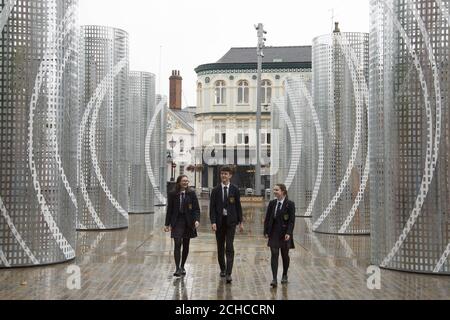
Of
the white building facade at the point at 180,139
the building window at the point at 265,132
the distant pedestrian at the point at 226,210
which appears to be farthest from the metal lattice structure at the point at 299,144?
the white building facade at the point at 180,139

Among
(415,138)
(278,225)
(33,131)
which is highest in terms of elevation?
(33,131)

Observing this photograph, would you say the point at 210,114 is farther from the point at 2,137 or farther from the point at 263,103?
the point at 2,137

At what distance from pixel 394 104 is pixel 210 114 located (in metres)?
43.5

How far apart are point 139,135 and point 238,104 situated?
25.7m

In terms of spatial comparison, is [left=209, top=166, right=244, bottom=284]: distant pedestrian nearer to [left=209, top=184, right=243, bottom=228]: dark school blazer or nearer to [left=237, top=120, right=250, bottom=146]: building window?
[left=209, top=184, right=243, bottom=228]: dark school blazer

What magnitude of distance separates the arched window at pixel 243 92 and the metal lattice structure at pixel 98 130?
34.3 metres

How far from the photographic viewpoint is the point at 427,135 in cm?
1137

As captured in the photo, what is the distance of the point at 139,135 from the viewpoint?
96.4 feet

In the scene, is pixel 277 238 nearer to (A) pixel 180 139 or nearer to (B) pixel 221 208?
(B) pixel 221 208

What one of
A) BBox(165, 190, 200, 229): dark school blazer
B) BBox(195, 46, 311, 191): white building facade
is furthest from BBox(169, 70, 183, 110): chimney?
BBox(165, 190, 200, 229): dark school blazer

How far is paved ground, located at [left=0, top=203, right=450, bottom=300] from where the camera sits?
9.35 metres

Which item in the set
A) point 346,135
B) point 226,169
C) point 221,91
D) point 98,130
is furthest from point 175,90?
point 226,169

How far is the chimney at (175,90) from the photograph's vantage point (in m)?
68.5

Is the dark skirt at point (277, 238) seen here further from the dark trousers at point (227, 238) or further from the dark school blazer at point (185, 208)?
the dark school blazer at point (185, 208)
